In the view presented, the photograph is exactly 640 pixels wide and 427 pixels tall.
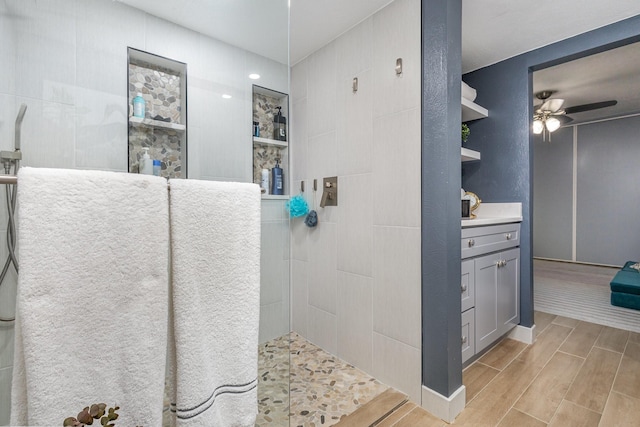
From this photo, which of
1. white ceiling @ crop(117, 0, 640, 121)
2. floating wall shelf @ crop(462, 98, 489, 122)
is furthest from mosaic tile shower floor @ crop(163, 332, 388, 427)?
floating wall shelf @ crop(462, 98, 489, 122)

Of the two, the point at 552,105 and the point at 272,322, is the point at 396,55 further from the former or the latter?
the point at 552,105

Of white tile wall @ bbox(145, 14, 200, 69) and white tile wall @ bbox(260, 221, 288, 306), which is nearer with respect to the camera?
white tile wall @ bbox(145, 14, 200, 69)

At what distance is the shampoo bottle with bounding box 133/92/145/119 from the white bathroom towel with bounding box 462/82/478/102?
221cm

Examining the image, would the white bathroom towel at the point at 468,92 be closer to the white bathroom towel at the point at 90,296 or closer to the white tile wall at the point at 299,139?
the white tile wall at the point at 299,139

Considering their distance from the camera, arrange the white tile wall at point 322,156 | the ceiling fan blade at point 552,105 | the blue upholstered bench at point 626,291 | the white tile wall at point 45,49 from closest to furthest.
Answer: the white tile wall at point 45,49, the white tile wall at point 322,156, the blue upholstered bench at point 626,291, the ceiling fan blade at point 552,105

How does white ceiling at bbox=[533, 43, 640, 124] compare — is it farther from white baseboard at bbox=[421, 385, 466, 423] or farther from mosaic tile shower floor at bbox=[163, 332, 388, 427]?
mosaic tile shower floor at bbox=[163, 332, 388, 427]

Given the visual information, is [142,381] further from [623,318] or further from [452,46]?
[623,318]

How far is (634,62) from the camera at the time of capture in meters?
2.81

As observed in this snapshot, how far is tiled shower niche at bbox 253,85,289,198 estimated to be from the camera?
117 centimetres

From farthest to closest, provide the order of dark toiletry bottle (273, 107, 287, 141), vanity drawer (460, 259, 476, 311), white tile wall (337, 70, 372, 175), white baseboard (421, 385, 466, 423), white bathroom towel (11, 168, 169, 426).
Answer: white tile wall (337, 70, 372, 175)
vanity drawer (460, 259, 476, 311)
white baseboard (421, 385, 466, 423)
dark toiletry bottle (273, 107, 287, 141)
white bathroom towel (11, 168, 169, 426)

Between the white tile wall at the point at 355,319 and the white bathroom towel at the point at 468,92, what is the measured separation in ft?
5.40

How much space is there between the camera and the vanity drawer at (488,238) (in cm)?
174

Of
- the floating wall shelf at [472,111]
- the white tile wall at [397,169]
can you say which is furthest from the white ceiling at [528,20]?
the white tile wall at [397,169]

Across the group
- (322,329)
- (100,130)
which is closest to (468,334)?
(322,329)
